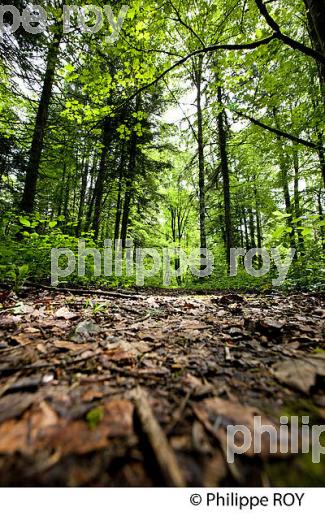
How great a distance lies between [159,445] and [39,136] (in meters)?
7.90

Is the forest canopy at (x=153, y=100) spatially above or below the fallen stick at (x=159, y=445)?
above

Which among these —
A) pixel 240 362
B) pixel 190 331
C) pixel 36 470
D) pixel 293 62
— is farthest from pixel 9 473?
pixel 293 62

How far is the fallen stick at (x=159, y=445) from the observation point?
0.63 m

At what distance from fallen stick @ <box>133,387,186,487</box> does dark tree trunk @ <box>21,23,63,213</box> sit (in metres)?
6.60

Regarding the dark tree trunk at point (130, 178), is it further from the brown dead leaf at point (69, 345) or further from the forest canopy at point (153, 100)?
the brown dead leaf at point (69, 345)

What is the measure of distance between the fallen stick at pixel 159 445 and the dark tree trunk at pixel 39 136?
260 inches

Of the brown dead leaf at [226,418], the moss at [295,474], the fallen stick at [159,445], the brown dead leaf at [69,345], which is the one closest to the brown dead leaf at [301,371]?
the brown dead leaf at [226,418]

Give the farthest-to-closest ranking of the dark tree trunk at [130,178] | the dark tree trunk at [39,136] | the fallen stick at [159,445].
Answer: the dark tree trunk at [130,178]
the dark tree trunk at [39,136]
the fallen stick at [159,445]

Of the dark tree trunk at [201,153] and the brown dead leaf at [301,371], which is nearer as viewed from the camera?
the brown dead leaf at [301,371]

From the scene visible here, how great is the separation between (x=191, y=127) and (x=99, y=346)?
11.5 metres

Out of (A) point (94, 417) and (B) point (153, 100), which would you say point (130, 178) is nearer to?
(B) point (153, 100)

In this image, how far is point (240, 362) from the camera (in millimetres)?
1348

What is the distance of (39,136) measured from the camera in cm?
646

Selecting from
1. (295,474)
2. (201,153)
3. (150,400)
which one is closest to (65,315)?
(150,400)
